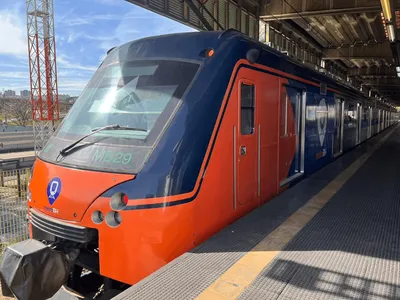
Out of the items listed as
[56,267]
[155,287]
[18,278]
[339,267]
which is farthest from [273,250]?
[18,278]

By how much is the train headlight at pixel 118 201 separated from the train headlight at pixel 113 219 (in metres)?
0.05

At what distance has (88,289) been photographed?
12.1 feet

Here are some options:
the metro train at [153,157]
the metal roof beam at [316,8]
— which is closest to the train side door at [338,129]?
the metal roof beam at [316,8]

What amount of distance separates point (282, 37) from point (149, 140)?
14403mm

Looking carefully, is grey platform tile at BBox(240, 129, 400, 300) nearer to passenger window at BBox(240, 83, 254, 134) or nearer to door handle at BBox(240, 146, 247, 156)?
door handle at BBox(240, 146, 247, 156)

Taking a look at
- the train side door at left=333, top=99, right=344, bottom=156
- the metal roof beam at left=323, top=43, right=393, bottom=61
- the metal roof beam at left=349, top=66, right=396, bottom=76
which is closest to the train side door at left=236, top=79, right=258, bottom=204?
the train side door at left=333, top=99, right=344, bottom=156

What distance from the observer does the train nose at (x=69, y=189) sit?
9.91 ft

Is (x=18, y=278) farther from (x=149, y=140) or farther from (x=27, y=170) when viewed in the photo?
(x=27, y=170)

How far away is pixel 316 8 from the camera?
11.6m

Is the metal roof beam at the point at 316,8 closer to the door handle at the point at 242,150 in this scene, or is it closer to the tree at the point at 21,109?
the door handle at the point at 242,150

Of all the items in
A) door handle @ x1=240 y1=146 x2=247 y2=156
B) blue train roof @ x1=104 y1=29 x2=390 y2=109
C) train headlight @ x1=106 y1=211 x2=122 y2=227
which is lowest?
train headlight @ x1=106 y1=211 x2=122 y2=227

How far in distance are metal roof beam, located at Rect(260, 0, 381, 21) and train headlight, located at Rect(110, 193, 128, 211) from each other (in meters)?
10.7

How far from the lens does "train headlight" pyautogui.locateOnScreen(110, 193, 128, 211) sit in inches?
116

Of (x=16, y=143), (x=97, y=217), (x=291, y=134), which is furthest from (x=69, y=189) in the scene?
(x=16, y=143)
